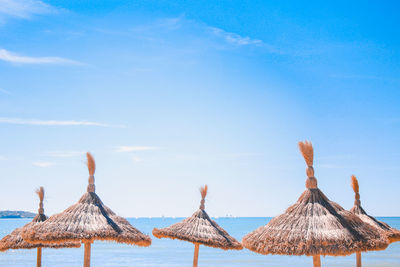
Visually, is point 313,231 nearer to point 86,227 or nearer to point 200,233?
point 86,227

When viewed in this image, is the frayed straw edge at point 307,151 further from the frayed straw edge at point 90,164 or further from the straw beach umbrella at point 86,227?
the frayed straw edge at point 90,164

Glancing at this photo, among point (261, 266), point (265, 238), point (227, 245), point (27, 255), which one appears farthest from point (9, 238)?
point (27, 255)

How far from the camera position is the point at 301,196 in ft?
20.6

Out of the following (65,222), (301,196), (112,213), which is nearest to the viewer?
(301,196)

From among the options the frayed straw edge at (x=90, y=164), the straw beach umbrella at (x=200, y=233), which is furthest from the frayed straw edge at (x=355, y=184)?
the frayed straw edge at (x=90, y=164)

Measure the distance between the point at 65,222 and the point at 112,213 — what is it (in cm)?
87

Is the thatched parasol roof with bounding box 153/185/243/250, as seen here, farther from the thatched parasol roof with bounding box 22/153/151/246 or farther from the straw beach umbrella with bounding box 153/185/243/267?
the thatched parasol roof with bounding box 22/153/151/246

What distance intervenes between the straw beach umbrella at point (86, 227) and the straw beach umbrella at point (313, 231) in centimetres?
193

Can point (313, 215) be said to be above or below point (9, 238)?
above

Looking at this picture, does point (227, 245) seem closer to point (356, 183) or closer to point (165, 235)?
point (165, 235)

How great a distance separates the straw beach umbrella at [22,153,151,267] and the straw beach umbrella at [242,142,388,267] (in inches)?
76.0

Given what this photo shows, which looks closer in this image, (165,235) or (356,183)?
(165,235)

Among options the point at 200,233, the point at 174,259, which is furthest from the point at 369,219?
the point at 174,259

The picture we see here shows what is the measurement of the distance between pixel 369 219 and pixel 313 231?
4059 millimetres
